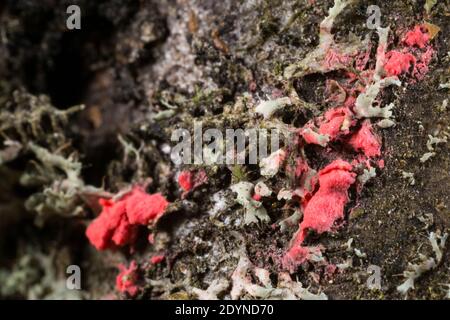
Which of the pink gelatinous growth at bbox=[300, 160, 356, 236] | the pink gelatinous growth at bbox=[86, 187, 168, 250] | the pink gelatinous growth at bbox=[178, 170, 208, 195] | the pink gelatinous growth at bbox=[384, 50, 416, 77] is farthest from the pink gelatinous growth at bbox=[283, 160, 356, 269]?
the pink gelatinous growth at bbox=[86, 187, 168, 250]

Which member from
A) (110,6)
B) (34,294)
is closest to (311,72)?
(110,6)

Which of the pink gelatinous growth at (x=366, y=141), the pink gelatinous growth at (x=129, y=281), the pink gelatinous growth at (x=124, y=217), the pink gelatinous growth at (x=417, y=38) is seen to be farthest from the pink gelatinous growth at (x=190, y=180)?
the pink gelatinous growth at (x=417, y=38)

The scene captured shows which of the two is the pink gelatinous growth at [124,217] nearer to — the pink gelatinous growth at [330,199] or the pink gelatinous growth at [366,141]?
the pink gelatinous growth at [330,199]

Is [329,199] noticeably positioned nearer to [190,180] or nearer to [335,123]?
[335,123]

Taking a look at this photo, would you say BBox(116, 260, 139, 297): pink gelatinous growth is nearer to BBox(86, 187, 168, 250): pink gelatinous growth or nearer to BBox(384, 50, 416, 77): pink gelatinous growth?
BBox(86, 187, 168, 250): pink gelatinous growth
